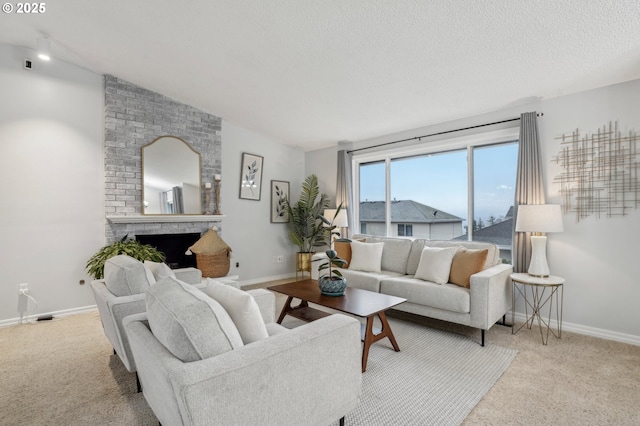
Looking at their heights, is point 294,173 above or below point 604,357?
above

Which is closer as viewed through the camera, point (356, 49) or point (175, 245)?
point (356, 49)

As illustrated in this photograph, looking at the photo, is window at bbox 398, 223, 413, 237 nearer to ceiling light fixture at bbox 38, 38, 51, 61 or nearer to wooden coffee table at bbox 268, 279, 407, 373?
wooden coffee table at bbox 268, 279, 407, 373

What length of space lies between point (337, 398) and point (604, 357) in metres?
2.53

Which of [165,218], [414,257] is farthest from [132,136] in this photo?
[414,257]

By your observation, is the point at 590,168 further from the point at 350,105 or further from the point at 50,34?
the point at 50,34

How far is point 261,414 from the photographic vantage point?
120cm

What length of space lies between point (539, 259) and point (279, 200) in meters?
3.99

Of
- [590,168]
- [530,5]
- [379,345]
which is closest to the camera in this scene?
[530,5]

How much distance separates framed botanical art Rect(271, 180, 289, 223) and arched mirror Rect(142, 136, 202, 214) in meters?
1.34

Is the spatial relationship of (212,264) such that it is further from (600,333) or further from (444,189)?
(600,333)

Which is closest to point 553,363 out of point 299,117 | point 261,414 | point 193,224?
point 261,414

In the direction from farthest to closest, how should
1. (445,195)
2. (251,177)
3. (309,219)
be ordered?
(309,219)
(251,177)
(445,195)

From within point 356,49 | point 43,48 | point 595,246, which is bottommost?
point 595,246

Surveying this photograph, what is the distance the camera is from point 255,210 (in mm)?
5457
